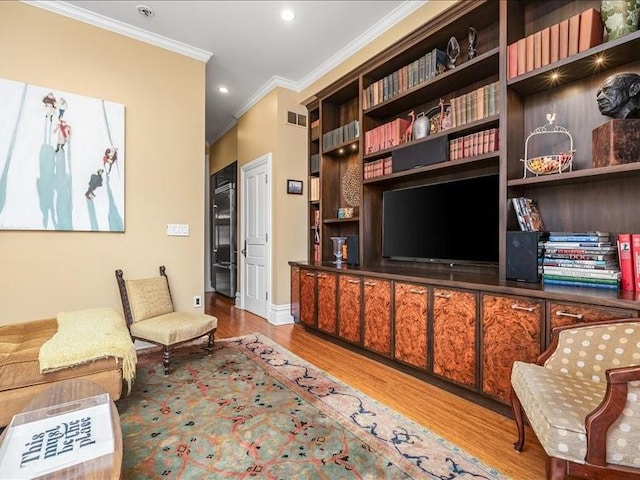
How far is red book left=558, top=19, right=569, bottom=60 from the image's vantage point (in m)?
1.91

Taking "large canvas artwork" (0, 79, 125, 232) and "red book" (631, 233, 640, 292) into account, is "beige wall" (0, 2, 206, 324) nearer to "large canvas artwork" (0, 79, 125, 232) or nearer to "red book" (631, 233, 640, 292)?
"large canvas artwork" (0, 79, 125, 232)

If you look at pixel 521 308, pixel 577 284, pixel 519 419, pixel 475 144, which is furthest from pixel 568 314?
pixel 475 144

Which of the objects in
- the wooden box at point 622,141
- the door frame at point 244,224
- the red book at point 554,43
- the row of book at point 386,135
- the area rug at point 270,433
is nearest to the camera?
the area rug at point 270,433

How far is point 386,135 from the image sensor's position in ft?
10.2

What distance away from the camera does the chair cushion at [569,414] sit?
1078 millimetres

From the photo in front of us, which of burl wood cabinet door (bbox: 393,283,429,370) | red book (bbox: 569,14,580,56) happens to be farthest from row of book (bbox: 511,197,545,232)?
red book (bbox: 569,14,580,56)

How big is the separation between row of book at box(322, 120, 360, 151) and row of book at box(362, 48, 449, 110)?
26 cm

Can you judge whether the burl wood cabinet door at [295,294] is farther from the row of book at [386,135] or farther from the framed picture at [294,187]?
the row of book at [386,135]

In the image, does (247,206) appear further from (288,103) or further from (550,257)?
(550,257)

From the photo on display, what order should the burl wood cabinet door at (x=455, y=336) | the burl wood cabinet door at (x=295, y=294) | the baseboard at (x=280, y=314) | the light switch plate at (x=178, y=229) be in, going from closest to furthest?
the burl wood cabinet door at (x=455, y=336) → the light switch plate at (x=178, y=229) → the burl wood cabinet door at (x=295, y=294) → the baseboard at (x=280, y=314)

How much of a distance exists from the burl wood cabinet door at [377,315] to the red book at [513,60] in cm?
170

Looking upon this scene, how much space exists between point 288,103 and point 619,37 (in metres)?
3.32

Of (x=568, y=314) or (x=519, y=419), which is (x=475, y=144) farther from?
(x=519, y=419)

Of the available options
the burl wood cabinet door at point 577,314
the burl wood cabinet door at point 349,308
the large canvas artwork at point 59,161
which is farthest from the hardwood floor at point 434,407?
the large canvas artwork at point 59,161
